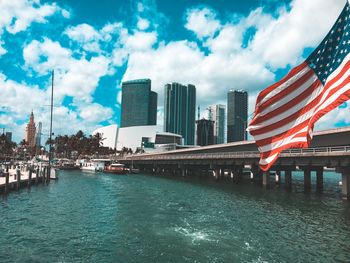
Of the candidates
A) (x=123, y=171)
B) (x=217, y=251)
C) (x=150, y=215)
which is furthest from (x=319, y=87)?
(x=123, y=171)

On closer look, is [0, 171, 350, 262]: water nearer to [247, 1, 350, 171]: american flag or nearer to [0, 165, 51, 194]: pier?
[0, 165, 51, 194]: pier

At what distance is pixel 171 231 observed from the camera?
25.0 metres

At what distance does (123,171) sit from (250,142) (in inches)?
1968

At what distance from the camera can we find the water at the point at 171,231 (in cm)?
1919

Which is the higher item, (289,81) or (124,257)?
(289,81)

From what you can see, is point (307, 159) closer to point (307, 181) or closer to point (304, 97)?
point (307, 181)

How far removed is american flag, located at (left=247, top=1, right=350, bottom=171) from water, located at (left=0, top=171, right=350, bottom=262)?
34.8 feet

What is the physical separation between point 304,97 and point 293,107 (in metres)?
0.50

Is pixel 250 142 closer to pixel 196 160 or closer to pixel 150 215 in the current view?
pixel 196 160

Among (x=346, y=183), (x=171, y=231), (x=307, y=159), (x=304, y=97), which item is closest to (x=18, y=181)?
(x=171, y=231)

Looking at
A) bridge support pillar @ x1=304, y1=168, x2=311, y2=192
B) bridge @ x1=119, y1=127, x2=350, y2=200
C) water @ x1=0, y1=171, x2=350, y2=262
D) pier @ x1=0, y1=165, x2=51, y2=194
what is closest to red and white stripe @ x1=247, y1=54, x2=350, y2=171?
water @ x1=0, y1=171, x2=350, y2=262

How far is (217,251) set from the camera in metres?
19.9

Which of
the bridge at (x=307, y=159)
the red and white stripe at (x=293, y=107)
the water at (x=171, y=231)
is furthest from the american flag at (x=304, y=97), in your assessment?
the bridge at (x=307, y=159)

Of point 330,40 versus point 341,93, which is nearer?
point 341,93
